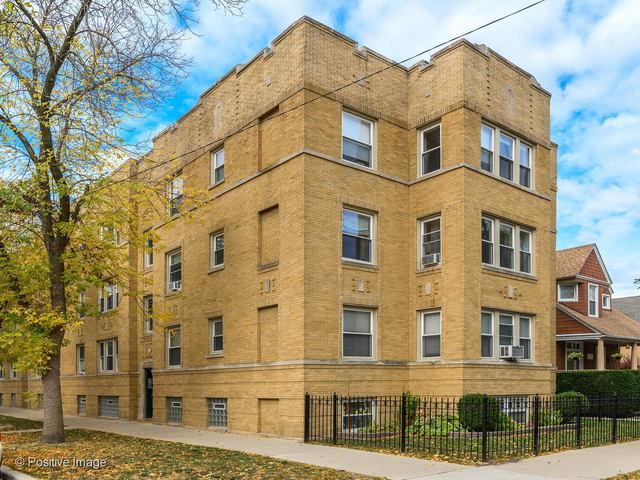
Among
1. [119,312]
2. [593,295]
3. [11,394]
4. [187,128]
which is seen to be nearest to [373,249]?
[187,128]

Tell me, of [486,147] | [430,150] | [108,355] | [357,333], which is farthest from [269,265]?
[108,355]

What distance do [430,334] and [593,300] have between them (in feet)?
59.5

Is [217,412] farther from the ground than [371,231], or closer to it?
closer to it

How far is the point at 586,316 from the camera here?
33.6m

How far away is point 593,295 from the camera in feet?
114

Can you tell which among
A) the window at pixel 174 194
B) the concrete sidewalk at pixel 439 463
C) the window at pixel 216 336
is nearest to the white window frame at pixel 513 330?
the concrete sidewalk at pixel 439 463

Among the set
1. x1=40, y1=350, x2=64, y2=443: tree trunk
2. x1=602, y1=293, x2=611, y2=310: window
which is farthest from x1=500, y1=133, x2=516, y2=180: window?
x1=602, y1=293, x2=611, y2=310: window

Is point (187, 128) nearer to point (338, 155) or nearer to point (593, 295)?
point (338, 155)

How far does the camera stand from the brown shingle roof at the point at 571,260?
34406 millimetres

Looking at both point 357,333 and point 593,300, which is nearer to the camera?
point 357,333

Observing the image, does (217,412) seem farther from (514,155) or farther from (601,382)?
(601,382)

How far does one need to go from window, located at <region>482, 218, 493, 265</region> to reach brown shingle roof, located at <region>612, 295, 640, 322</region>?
3170cm

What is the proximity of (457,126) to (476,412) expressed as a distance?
792 cm

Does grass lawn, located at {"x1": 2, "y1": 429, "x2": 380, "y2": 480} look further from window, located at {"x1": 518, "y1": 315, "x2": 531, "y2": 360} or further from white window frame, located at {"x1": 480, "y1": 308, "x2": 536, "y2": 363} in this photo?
window, located at {"x1": 518, "y1": 315, "x2": 531, "y2": 360}
